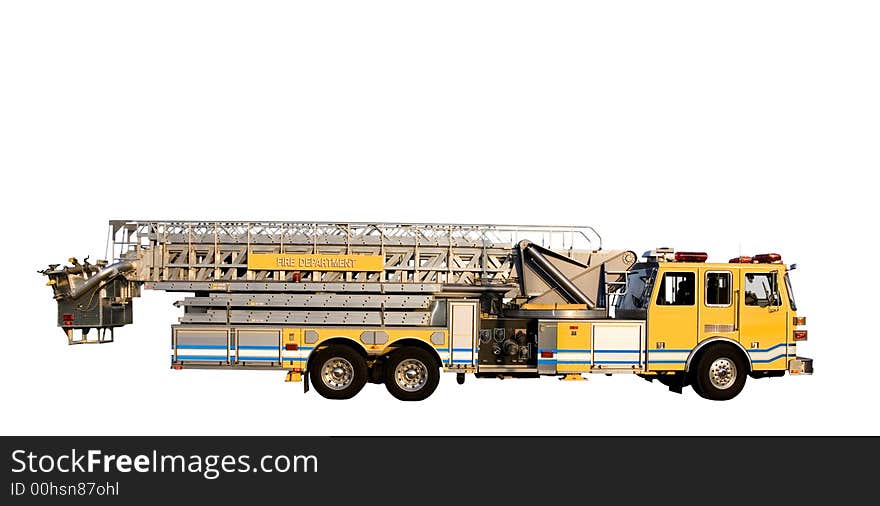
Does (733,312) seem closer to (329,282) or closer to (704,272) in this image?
(704,272)

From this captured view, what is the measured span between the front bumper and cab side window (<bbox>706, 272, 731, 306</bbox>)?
1.71 metres

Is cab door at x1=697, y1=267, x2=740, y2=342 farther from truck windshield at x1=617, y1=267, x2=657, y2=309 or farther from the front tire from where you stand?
the front tire

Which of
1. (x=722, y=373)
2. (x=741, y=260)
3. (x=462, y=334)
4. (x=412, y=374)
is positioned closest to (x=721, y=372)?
(x=722, y=373)

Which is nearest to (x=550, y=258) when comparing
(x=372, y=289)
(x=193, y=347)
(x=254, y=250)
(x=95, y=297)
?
(x=372, y=289)

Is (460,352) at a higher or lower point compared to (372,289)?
lower

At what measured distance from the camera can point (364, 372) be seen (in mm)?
14398

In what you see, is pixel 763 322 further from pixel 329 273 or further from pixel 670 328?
pixel 329 273

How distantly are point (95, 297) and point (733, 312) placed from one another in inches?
488

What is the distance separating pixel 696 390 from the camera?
47.9ft

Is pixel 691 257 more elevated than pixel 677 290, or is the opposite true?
pixel 691 257

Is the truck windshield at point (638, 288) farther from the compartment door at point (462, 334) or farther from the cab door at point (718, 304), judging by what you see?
the compartment door at point (462, 334)

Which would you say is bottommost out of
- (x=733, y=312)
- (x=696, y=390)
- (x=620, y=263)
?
(x=696, y=390)

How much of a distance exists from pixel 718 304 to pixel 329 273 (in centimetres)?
Result: 759

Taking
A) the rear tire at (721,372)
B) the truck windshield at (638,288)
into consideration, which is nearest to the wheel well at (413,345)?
the truck windshield at (638,288)
